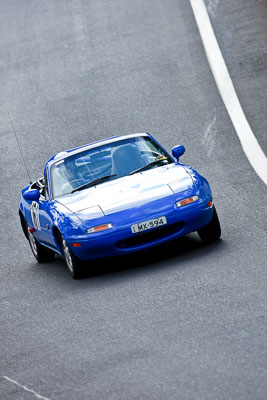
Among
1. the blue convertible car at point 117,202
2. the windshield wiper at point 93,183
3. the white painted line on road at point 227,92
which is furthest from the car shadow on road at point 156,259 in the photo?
the white painted line on road at point 227,92

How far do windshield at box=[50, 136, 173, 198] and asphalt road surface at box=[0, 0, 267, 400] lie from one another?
0.96 metres

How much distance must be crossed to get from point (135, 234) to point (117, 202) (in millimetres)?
437

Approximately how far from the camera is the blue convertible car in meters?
9.48

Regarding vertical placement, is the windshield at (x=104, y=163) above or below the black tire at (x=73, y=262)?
above

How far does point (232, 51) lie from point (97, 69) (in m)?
3.33

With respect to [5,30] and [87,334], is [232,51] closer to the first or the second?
[5,30]

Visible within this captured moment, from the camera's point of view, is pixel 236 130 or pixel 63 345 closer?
pixel 63 345

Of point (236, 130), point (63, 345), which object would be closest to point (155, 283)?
point (63, 345)

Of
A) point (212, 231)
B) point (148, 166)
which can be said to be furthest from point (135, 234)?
point (148, 166)

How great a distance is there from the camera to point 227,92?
18.9 metres

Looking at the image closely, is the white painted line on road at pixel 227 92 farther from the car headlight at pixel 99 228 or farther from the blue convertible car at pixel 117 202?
the car headlight at pixel 99 228

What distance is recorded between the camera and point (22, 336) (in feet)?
25.8

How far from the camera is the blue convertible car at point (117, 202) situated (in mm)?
9484

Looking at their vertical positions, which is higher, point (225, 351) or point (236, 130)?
point (225, 351)
